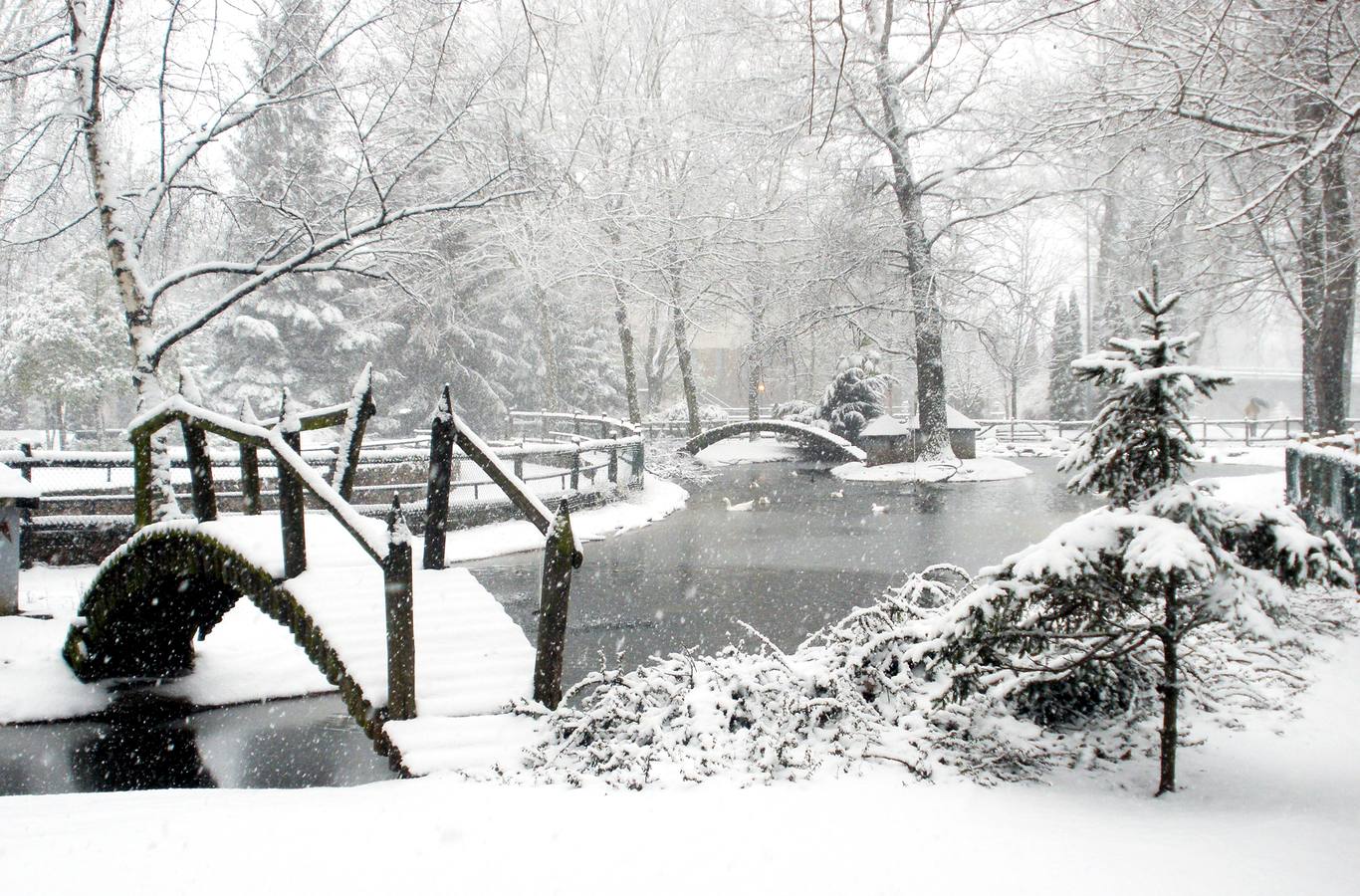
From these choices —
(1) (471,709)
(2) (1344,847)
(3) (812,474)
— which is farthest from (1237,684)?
(3) (812,474)

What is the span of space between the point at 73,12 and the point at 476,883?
960 cm

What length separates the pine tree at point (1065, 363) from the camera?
1375 inches

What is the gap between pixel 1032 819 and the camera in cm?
412

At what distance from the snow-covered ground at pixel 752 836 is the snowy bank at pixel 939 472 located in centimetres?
1700

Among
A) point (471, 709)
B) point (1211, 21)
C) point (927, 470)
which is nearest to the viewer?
point (471, 709)

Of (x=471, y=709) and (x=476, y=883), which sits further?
(x=471, y=709)

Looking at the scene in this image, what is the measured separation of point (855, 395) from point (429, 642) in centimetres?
2519

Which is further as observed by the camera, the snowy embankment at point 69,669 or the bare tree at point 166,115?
the bare tree at point 166,115

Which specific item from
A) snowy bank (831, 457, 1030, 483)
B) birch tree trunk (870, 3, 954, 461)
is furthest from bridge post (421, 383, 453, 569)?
birch tree trunk (870, 3, 954, 461)

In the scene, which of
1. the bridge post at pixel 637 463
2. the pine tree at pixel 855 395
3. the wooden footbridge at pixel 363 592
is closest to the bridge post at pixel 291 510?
the wooden footbridge at pixel 363 592

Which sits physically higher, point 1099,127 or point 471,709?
point 1099,127

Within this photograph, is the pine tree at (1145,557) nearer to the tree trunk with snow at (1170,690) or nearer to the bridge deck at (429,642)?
the tree trunk with snow at (1170,690)

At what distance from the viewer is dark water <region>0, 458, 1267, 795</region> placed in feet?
21.6

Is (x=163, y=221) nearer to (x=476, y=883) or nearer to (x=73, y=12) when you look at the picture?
(x=73, y=12)
